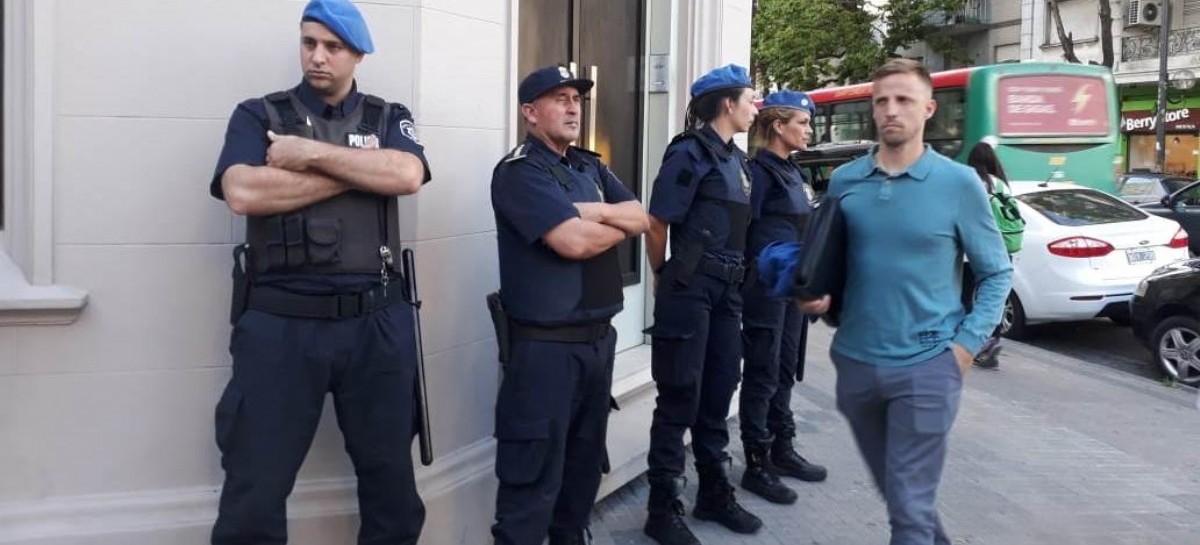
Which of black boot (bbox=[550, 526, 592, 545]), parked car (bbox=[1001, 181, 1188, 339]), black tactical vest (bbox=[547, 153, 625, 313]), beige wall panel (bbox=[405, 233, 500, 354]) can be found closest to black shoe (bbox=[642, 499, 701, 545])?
black boot (bbox=[550, 526, 592, 545])

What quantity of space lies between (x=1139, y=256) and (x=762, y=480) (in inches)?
258

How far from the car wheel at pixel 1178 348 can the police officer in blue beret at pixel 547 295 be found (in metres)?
6.71

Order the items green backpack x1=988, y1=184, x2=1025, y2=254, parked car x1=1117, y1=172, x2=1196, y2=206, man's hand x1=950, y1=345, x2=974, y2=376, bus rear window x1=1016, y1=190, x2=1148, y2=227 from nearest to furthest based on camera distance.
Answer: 1. man's hand x1=950, y1=345, x2=974, y2=376
2. green backpack x1=988, y1=184, x2=1025, y2=254
3. bus rear window x1=1016, y1=190, x2=1148, y2=227
4. parked car x1=1117, y1=172, x2=1196, y2=206

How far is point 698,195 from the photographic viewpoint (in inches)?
183

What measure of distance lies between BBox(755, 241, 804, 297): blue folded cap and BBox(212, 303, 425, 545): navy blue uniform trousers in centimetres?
118

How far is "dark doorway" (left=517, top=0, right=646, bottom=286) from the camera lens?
5.34m

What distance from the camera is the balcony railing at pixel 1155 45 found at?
3266cm

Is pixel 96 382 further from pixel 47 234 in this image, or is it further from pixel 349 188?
pixel 349 188

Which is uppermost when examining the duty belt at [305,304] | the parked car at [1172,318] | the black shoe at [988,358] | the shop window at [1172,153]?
the shop window at [1172,153]

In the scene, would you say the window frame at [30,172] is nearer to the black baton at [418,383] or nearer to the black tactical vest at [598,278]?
the black baton at [418,383]

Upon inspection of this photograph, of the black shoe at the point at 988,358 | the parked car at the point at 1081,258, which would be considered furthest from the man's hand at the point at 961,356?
the parked car at the point at 1081,258

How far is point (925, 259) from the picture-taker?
3475 mm

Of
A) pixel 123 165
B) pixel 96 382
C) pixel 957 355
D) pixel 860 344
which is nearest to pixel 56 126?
pixel 123 165

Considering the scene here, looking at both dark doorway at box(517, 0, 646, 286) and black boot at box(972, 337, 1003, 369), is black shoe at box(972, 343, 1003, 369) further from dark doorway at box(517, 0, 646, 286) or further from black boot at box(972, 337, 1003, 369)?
dark doorway at box(517, 0, 646, 286)
